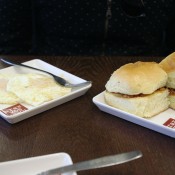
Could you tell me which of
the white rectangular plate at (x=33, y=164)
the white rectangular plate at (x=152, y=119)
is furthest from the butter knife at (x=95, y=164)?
the white rectangular plate at (x=152, y=119)

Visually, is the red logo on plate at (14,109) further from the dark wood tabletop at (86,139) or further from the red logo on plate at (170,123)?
the red logo on plate at (170,123)

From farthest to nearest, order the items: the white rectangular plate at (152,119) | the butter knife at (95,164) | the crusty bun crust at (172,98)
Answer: the crusty bun crust at (172,98)
the white rectangular plate at (152,119)
the butter knife at (95,164)

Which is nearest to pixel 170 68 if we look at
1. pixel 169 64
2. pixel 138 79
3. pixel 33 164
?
pixel 169 64

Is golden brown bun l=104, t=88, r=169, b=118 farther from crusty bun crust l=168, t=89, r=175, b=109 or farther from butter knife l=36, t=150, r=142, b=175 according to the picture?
butter knife l=36, t=150, r=142, b=175

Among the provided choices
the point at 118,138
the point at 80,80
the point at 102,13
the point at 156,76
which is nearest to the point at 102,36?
the point at 102,13

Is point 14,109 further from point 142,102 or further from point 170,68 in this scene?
point 170,68

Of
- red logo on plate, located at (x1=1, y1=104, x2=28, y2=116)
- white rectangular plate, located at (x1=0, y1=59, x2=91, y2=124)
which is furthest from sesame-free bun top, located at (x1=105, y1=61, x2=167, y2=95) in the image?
red logo on plate, located at (x1=1, y1=104, x2=28, y2=116)

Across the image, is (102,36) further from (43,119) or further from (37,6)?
(43,119)
